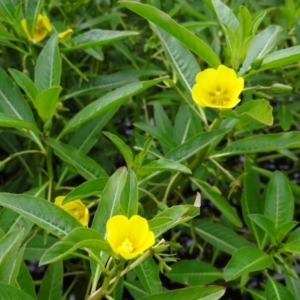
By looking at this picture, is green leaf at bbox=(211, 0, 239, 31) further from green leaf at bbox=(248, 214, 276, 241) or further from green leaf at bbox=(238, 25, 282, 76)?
green leaf at bbox=(248, 214, 276, 241)

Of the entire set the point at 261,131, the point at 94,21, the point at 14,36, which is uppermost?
the point at 14,36

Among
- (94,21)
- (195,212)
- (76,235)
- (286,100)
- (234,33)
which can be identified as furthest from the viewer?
(286,100)

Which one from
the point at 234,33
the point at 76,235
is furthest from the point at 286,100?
the point at 76,235

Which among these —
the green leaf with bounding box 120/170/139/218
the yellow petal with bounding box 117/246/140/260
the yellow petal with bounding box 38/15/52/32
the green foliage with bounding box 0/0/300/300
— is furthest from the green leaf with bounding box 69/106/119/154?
the yellow petal with bounding box 117/246/140/260

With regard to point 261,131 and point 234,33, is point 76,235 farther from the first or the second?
point 261,131

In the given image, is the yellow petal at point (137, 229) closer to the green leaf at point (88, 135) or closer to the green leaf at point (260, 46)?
the green leaf at point (260, 46)

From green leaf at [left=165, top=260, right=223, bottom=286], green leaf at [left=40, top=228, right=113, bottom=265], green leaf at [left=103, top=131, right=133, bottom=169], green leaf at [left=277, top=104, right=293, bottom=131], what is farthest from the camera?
green leaf at [left=277, top=104, right=293, bottom=131]
